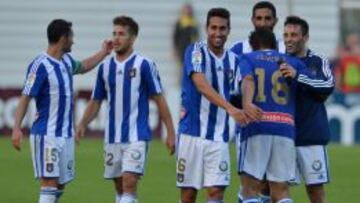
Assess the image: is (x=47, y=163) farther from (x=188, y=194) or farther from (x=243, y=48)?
(x=243, y=48)

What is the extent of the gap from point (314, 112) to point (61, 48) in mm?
2606

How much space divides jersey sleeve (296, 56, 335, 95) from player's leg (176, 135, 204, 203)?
1.14m

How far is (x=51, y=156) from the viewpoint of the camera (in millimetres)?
13102

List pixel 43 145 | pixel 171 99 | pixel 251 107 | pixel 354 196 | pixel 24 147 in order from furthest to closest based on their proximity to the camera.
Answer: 1. pixel 171 99
2. pixel 24 147
3. pixel 354 196
4. pixel 43 145
5. pixel 251 107

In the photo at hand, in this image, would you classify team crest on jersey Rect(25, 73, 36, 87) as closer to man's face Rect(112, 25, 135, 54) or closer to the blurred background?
man's face Rect(112, 25, 135, 54)

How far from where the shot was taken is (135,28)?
13.2m

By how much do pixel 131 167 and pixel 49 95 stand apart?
3.59 feet

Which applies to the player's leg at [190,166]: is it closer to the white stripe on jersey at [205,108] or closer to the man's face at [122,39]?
the white stripe on jersey at [205,108]

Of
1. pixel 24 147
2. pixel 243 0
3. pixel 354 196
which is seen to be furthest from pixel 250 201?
pixel 243 0

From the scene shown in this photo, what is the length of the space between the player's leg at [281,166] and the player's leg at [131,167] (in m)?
1.32

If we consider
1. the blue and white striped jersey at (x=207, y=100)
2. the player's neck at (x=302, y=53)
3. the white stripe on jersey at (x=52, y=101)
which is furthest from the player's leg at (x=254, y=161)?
the white stripe on jersey at (x=52, y=101)

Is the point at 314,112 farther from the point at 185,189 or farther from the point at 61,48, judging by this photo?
the point at 61,48

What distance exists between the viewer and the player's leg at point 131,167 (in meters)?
12.9

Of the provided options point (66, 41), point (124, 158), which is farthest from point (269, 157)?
point (66, 41)
